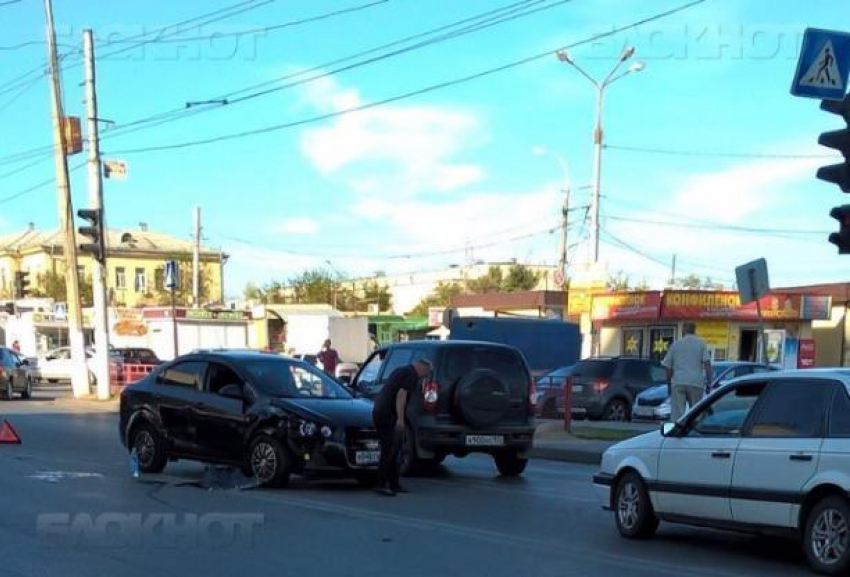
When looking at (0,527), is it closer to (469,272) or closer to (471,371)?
(471,371)

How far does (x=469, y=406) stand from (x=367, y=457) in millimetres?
1928

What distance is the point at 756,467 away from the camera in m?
7.83

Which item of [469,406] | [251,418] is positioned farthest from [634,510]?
[251,418]

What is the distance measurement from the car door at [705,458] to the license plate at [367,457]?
3893 mm

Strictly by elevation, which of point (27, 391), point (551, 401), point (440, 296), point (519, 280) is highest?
point (519, 280)

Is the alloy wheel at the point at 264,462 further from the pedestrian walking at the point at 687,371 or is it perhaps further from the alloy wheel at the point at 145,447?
the pedestrian walking at the point at 687,371

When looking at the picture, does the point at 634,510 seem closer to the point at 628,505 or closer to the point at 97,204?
the point at 628,505

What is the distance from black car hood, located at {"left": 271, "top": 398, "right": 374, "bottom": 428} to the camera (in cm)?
1158

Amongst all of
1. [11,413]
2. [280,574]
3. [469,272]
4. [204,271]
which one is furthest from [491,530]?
[469,272]

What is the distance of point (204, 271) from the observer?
91438mm

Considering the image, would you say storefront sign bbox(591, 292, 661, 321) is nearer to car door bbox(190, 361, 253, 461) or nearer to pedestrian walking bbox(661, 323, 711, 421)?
pedestrian walking bbox(661, 323, 711, 421)

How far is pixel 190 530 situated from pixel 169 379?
14.6 ft

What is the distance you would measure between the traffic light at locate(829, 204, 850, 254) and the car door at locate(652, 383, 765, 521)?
161 inches

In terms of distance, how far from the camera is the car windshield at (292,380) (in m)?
12.2
